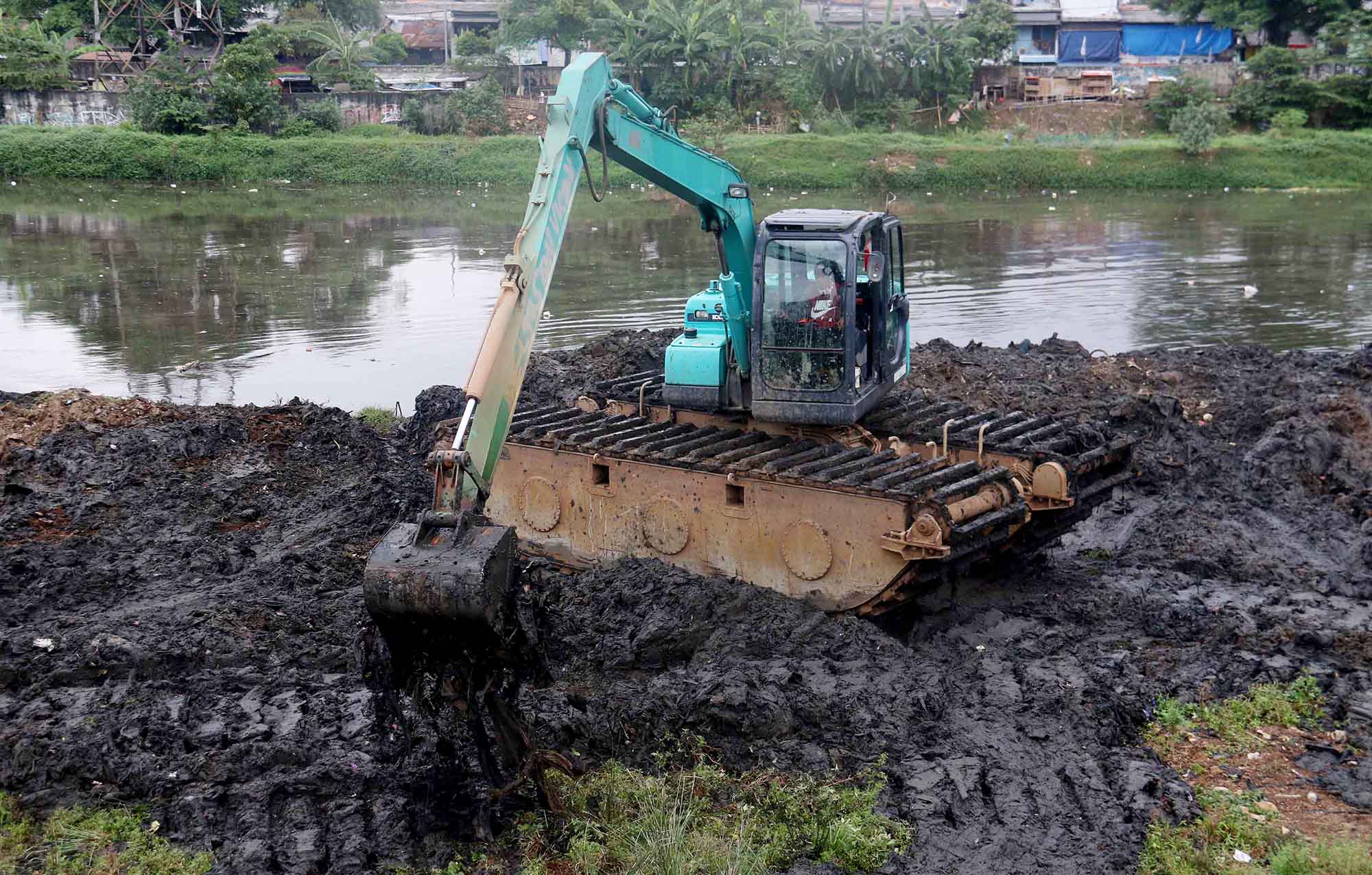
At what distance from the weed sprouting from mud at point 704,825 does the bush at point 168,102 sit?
130 ft

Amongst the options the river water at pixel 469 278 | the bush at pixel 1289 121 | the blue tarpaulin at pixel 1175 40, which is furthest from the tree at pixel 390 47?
the bush at pixel 1289 121

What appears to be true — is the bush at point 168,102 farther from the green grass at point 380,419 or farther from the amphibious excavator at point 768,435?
the amphibious excavator at point 768,435

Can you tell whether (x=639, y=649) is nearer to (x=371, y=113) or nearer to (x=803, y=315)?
(x=803, y=315)

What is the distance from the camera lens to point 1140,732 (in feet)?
23.7

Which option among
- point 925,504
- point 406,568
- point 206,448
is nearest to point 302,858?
point 406,568

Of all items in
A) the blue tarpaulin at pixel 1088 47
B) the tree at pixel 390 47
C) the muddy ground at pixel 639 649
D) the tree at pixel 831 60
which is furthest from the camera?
the blue tarpaulin at pixel 1088 47

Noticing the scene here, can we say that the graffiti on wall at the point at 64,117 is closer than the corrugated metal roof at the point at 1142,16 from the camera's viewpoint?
Yes

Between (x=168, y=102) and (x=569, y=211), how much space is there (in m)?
37.5

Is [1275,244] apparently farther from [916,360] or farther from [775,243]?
[775,243]

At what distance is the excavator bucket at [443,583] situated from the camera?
239 inches

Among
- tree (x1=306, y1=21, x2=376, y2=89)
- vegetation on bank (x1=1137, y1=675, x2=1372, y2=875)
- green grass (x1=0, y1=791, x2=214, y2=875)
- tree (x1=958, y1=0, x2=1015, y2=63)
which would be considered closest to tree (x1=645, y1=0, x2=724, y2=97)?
tree (x1=958, y1=0, x2=1015, y2=63)

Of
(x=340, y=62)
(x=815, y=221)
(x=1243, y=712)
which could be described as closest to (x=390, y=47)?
(x=340, y=62)

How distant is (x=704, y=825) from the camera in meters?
6.22

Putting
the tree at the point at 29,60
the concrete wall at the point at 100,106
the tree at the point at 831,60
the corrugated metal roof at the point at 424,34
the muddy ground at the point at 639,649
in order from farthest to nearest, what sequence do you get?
the corrugated metal roof at the point at 424,34 → the concrete wall at the point at 100,106 → the tree at the point at 831,60 → the tree at the point at 29,60 → the muddy ground at the point at 639,649
